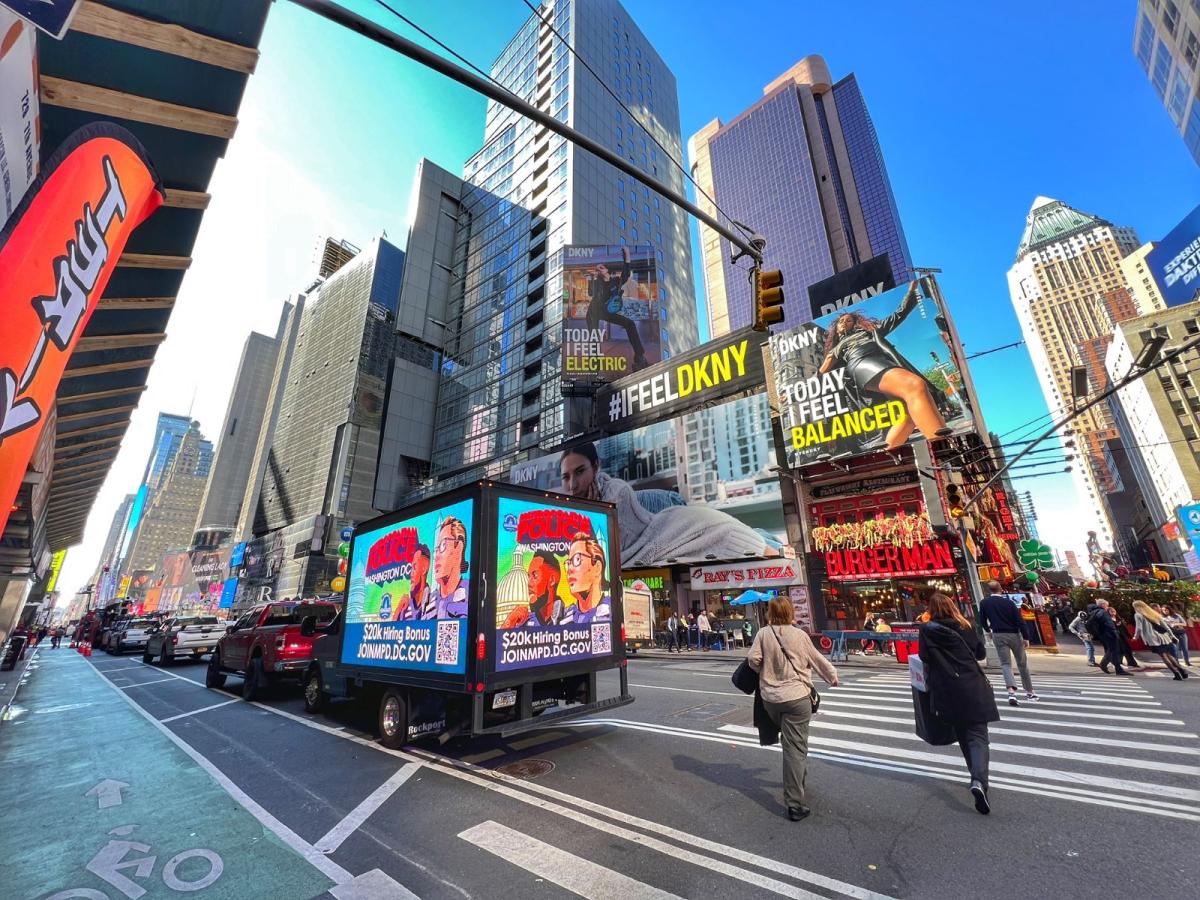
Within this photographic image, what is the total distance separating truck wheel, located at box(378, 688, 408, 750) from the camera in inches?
280

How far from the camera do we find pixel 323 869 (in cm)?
381

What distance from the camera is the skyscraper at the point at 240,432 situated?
13288 centimetres

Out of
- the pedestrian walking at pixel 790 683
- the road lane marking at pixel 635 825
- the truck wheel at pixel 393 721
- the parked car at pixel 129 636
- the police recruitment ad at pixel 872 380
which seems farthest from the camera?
the parked car at pixel 129 636

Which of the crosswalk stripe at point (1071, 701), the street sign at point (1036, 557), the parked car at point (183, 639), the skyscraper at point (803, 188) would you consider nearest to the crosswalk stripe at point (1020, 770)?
the crosswalk stripe at point (1071, 701)

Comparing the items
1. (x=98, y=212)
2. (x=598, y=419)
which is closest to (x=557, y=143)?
(x=598, y=419)

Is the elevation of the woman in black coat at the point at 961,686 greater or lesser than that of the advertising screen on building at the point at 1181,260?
lesser

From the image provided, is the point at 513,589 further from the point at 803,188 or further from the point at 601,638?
the point at 803,188

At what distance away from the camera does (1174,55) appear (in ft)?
162

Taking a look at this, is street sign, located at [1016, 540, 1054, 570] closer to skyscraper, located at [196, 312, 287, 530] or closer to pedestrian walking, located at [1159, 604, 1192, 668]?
pedestrian walking, located at [1159, 604, 1192, 668]

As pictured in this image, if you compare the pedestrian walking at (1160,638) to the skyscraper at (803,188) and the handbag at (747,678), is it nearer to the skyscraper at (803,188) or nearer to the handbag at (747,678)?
the handbag at (747,678)

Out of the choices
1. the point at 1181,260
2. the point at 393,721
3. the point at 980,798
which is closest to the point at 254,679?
the point at 393,721

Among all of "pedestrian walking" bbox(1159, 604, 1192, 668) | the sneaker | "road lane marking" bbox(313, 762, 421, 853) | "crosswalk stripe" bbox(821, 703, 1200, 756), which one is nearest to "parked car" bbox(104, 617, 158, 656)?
"road lane marking" bbox(313, 762, 421, 853)

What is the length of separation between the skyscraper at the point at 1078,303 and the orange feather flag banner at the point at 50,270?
168 meters

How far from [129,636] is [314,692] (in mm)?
27046
